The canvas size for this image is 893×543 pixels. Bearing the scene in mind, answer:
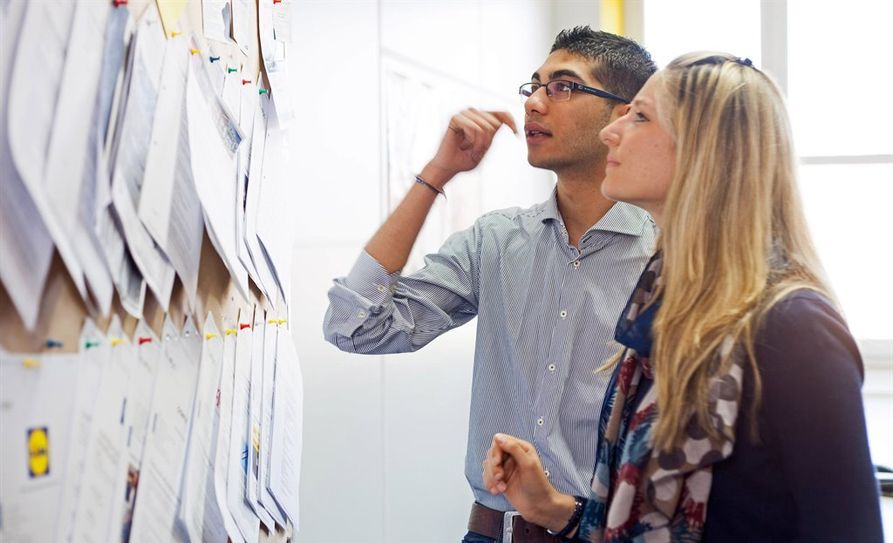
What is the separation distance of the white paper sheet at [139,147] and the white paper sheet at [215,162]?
0.09 m

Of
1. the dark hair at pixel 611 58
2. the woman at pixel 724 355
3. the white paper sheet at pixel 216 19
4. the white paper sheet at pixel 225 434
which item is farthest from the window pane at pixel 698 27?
the white paper sheet at pixel 225 434

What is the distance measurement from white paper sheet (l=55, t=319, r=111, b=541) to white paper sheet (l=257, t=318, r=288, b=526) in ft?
1.44

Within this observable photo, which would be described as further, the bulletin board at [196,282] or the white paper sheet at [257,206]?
the white paper sheet at [257,206]

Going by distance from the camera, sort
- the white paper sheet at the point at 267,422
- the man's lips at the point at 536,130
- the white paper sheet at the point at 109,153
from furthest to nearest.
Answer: the man's lips at the point at 536,130 → the white paper sheet at the point at 267,422 → the white paper sheet at the point at 109,153

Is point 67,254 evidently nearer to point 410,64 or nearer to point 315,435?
point 315,435

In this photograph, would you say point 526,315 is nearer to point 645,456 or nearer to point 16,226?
point 645,456

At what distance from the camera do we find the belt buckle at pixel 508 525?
1616mm

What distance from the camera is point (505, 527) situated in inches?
64.2

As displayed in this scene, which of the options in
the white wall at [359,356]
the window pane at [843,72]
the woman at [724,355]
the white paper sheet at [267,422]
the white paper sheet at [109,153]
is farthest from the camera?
the window pane at [843,72]

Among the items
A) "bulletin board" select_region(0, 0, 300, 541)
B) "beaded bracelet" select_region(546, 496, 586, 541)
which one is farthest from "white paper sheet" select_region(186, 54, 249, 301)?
"beaded bracelet" select_region(546, 496, 586, 541)

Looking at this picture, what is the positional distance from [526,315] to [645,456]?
60 centimetres

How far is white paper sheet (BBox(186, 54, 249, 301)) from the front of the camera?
1045 mm

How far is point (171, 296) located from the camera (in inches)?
39.7

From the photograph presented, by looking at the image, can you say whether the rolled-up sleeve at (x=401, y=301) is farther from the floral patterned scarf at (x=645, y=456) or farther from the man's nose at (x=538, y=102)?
the floral patterned scarf at (x=645, y=456)
